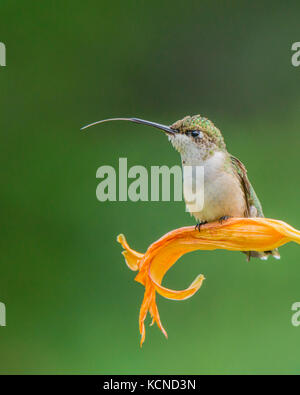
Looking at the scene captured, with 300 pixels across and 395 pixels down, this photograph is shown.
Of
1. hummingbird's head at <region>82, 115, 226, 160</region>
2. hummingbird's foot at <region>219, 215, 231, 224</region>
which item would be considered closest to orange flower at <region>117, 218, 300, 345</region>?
hummingbird's foot at <region>219, 215, 231, 224</region>

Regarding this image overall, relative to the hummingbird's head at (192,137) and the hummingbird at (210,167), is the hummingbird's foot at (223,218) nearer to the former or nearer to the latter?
the hummingbird at (210,167)

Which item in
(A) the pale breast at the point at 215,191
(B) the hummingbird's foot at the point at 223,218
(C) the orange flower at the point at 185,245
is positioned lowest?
(C) the orange flower at the point at 185,245

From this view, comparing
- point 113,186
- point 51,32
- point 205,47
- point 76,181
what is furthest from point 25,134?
point 205,47

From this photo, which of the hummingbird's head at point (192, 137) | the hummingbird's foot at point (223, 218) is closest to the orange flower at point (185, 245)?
the hummingbird's foot at point (223, 218)

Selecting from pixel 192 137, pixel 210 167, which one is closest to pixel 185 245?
pixel 210 167

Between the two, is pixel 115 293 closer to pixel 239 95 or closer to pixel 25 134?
pixel 25 134

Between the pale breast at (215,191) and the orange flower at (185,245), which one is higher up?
the pale breast at (215,191)
